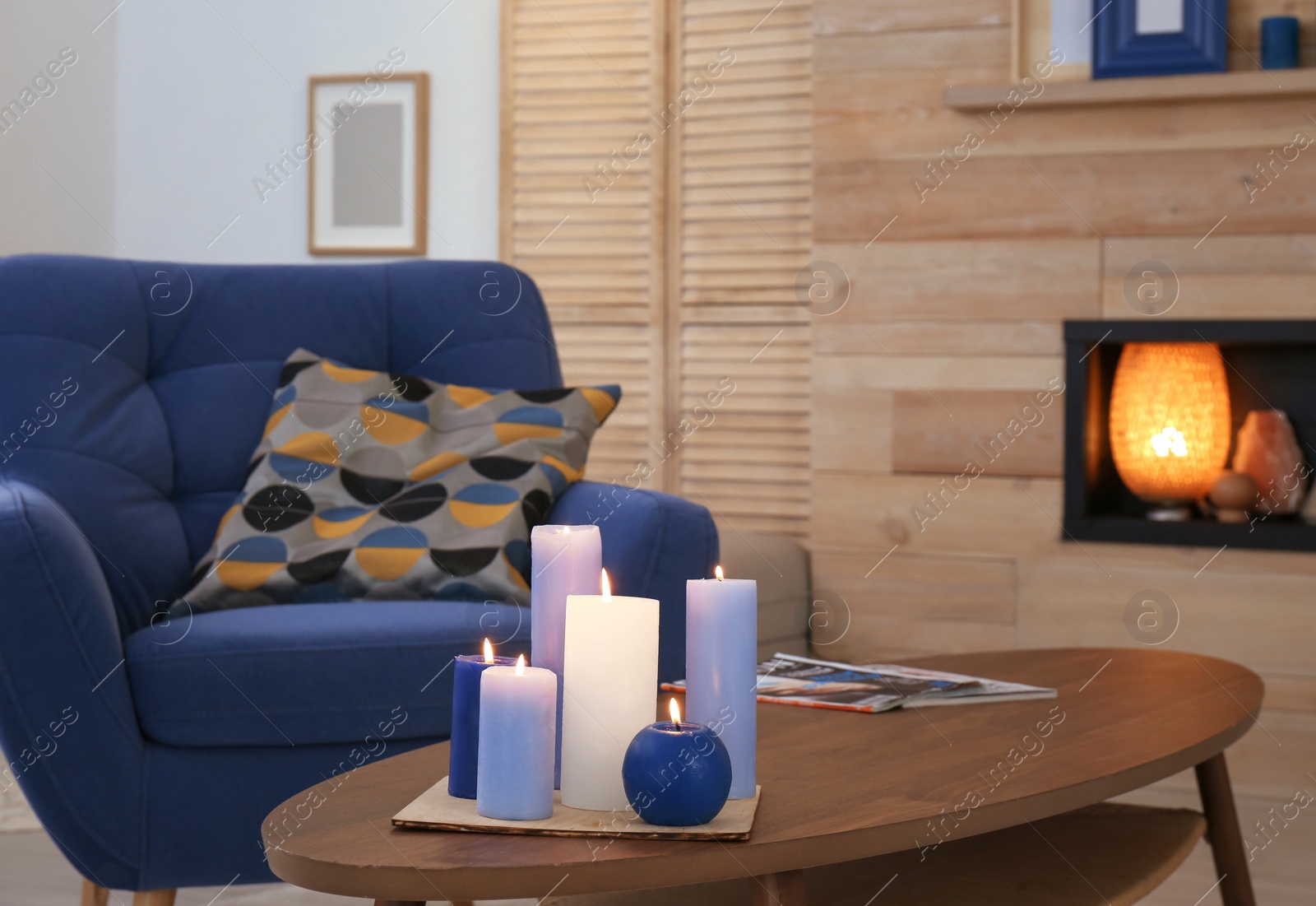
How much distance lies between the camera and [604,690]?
933mm

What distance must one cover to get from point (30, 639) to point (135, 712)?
0.15 meters

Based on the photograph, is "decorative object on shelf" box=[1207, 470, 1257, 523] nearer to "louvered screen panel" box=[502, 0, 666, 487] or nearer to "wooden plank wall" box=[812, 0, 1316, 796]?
"wooden plank wall" box=[812, 0, 1316, 796]

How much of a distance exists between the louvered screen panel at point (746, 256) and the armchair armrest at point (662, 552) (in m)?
1.44

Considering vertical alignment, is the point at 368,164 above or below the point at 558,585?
above

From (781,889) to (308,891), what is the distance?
1185mm

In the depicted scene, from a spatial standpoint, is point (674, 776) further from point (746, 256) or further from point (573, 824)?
point (746, 256)

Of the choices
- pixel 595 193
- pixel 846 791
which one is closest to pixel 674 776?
pixel 846 791

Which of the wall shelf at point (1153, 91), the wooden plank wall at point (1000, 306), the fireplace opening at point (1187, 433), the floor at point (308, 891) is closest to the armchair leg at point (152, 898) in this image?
the floor at point (308, 891)

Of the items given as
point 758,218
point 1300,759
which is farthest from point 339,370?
point 1300,759

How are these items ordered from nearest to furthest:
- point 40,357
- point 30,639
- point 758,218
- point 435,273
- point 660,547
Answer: point 30,639, point 660,547, point 40,357, point 435,273, point 758,218

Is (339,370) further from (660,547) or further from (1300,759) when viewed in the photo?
(1300,759)

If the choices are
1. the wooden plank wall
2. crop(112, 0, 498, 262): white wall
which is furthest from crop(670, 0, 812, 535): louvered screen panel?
crop(112, 0, 498, 262): white wall

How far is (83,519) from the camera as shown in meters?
1.82

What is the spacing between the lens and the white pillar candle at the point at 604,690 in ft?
3.03
